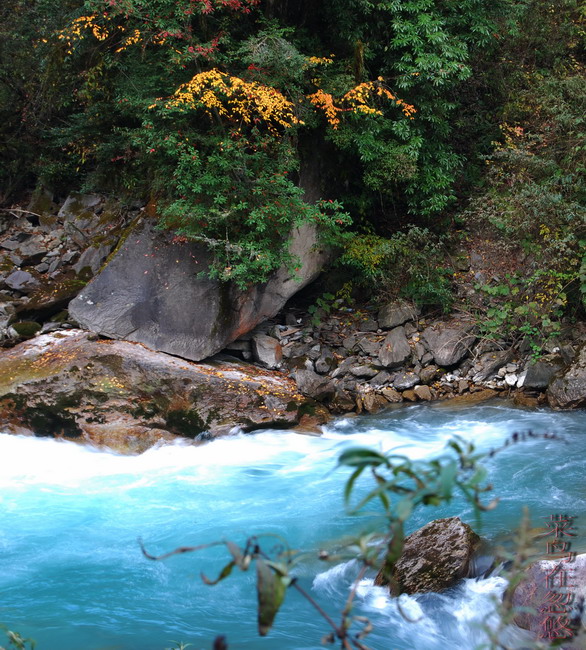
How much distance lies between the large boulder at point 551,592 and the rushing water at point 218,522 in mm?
426

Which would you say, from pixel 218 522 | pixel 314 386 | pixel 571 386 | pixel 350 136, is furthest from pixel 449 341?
pixel 218 522

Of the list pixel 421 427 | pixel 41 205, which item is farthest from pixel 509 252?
pixel 41 205

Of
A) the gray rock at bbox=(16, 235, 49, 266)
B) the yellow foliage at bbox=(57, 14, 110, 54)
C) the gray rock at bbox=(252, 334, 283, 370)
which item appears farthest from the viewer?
the gray rock at bbox=(16, 235, 49, 266)

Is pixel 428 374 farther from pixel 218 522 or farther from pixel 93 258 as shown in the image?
pixel 93 258

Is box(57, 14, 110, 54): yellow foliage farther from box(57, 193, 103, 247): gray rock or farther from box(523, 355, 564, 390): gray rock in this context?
box(523, 355, 564, 390): gray rock

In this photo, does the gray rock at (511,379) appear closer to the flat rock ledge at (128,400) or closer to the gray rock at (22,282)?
the flat rock ledge at (128,400)

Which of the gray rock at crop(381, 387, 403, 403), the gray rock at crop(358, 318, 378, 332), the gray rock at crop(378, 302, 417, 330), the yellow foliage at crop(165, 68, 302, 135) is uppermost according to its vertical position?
the yellow foliage at crop(165, 68, 302, 135)

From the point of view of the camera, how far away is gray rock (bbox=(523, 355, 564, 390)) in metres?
9.50

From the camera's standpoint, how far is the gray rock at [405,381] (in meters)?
9.95

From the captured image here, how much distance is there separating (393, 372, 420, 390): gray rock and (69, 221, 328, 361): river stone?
2.30m

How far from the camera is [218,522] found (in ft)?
21.7

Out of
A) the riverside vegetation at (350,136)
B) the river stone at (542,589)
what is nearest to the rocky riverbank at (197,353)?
the riverside vegetation at (350,136)

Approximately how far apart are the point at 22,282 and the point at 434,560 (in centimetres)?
904

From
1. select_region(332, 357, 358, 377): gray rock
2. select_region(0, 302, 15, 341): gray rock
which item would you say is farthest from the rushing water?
select_region(0, 302, 15, 341): gray rock
